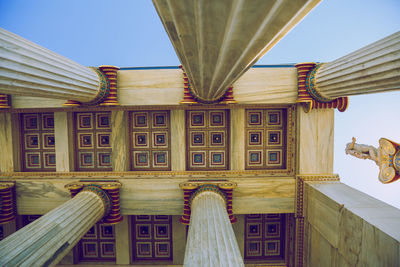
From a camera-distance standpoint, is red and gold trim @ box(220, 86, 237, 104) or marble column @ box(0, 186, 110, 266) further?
red and gold trim @ box(220, 86, 237, 104)

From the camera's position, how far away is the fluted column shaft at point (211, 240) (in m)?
2.48

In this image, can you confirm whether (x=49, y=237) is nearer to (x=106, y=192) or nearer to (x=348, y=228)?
(x=106, y=192)

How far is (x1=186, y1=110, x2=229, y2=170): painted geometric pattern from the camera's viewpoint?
578 cm

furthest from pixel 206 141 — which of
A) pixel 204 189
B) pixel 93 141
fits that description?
pixel 93 141

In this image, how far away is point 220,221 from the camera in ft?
11.4

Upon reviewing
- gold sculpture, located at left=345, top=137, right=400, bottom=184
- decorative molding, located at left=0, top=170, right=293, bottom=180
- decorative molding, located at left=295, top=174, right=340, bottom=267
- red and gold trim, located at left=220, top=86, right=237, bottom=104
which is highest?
red and gold trim, located at left=220, top=86, right=237, bottom=104

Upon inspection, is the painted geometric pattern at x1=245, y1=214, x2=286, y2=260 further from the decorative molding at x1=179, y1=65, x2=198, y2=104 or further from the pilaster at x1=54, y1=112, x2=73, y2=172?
the pilaster at x1=54, y1=112, x2=73, y2=172

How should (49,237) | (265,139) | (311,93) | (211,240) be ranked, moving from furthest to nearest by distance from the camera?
(265,139)
(311,93)
(49,237)
(211,240)

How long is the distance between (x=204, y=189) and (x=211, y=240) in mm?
2081

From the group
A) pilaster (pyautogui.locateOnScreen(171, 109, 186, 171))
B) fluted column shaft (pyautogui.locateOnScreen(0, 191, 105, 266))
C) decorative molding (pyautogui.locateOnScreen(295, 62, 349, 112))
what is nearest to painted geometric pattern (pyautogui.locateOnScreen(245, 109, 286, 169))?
decorative molding (pyautogui.locateOnScreen(295, 62, 349, 112))

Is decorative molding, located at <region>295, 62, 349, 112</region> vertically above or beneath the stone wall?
above

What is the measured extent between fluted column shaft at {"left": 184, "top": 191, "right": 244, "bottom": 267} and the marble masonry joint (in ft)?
8.11

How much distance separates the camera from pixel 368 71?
2.96 meters

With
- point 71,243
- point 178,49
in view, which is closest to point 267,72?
point 178,49
